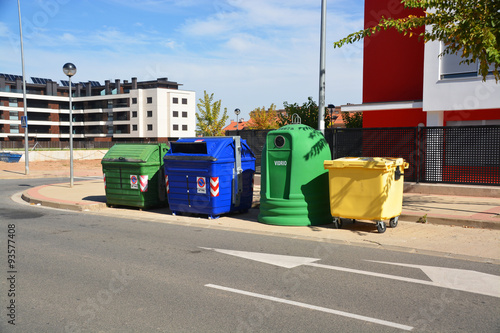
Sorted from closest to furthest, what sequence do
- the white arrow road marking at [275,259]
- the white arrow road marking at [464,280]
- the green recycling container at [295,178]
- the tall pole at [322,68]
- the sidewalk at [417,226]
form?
the white arrow road marking at [464,280] < the white arrow road marking at [275,259] < the sidewalk at [417,226] < the green recycling container at [295,178] < the tall pole at [322,68]

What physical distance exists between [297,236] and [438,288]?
3471 millimetres

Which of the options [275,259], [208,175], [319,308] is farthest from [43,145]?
[319,308]

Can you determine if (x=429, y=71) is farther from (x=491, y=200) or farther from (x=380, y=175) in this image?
(x=380, y=175)

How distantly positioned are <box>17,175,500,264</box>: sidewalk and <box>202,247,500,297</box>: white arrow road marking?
0.97 metres

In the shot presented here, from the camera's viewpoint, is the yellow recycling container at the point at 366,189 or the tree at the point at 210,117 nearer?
the yellow recycling container at the point at 366,189

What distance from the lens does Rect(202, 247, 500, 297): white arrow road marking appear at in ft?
17.5

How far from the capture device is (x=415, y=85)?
58.0ft

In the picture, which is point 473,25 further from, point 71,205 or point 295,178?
point 71,205

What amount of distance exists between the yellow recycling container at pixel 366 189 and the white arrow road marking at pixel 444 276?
2298 mm

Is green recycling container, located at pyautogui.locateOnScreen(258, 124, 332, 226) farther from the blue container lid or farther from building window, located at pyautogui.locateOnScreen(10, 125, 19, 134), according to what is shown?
building window, located at pyautogui.locateOnScreen(10, 125, 19, 134)

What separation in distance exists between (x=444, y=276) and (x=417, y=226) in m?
3.51

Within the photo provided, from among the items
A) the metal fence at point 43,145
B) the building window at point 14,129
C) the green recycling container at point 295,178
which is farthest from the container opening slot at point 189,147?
the building window at point 14,129

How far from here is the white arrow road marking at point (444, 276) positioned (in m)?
5.35

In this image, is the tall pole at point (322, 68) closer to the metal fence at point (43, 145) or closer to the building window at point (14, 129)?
the metal fence at point (43, 145)
